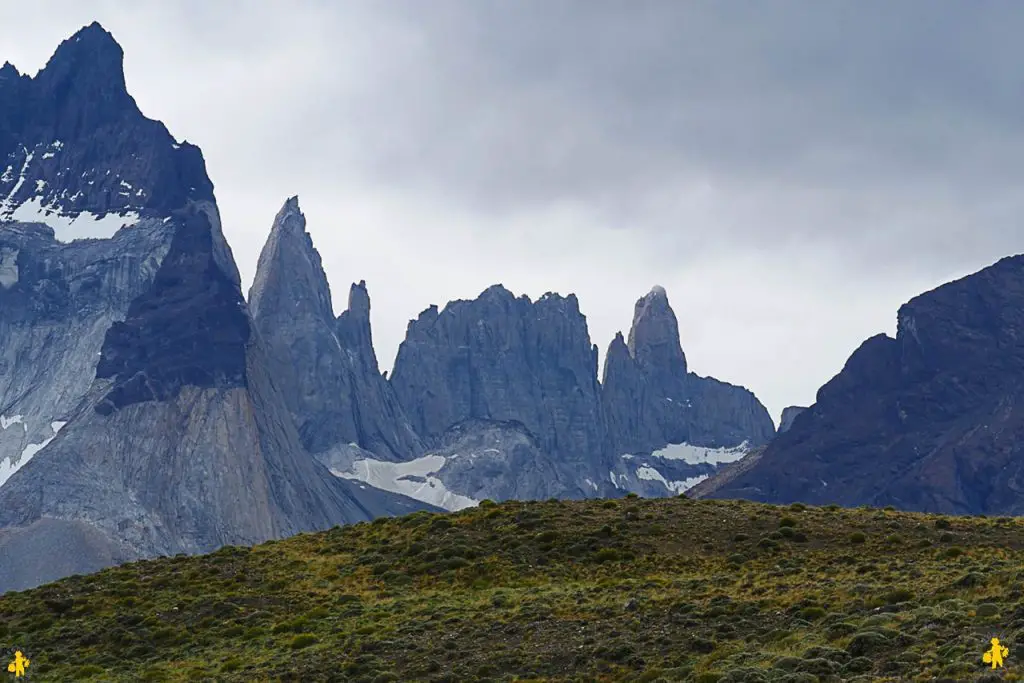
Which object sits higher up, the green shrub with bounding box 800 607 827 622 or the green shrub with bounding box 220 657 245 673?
the green shrub with bounding box 220 657 245 673

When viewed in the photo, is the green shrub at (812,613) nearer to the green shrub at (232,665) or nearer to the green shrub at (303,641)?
the green shrub at (303,641)

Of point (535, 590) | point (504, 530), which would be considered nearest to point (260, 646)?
point (535, 590)

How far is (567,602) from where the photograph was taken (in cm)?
6225

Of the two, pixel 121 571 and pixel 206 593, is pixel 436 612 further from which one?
pixel 121 571

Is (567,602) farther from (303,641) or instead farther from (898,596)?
(898,596)

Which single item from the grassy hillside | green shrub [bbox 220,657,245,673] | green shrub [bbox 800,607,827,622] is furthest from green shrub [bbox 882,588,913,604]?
green shrub [bbox 220,657,245,673]

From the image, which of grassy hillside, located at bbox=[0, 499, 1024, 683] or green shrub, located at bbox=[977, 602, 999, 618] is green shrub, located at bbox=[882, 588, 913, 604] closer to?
grassy hillside, located at bbox=[0, 499, 1024, 683]

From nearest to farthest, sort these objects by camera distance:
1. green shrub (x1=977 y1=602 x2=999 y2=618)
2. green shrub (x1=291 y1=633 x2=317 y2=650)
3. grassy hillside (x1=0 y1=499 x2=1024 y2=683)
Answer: green shrub (x1=977 y1=602 x2=999 y2=618) → grassy hillside (x1=0 y1=499 x2=1024 y2=683) → green shrub (x1=291 y1=633 x2=317 y2=650)

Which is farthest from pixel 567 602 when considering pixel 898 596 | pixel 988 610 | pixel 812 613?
pixel 988 610

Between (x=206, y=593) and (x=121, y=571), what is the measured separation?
1056 cm

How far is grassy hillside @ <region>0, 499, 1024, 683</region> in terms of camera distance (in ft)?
161

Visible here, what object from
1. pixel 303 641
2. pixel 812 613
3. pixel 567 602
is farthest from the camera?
pixel 567 602

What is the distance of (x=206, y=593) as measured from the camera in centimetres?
7231

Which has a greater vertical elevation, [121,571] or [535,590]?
[121,571]
